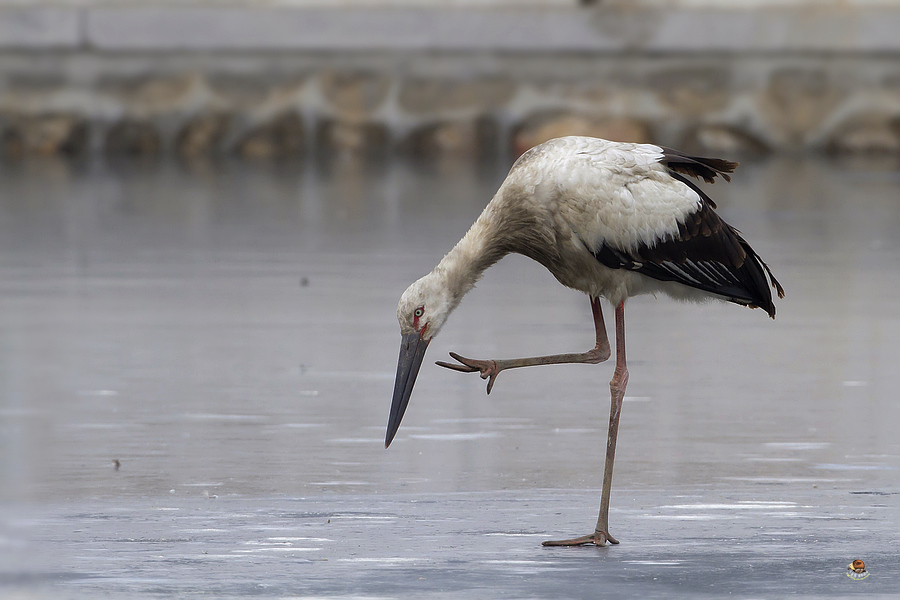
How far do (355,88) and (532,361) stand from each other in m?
18.2

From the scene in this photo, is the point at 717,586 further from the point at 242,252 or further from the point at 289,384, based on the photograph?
the point at 242,252

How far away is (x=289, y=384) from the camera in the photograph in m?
8.35

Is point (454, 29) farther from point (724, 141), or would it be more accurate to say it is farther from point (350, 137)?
point (724, 141)

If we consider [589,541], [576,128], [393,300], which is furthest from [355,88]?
[589,541]

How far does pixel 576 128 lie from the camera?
23562mm

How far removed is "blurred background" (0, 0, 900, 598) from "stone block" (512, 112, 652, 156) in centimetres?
5

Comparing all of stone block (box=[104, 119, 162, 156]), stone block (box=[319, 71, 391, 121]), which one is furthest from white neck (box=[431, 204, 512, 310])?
stone block (box=[104, 119, 162, 156])

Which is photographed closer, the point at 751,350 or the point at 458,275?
the point at 458,275

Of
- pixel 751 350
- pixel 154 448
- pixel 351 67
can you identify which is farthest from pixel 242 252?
pixel 351 67

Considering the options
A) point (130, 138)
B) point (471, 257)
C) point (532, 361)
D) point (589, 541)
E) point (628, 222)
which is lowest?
point (589, 541)

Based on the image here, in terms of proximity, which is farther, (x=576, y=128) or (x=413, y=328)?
(x=576, y=128)

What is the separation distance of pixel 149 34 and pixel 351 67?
2629 mm

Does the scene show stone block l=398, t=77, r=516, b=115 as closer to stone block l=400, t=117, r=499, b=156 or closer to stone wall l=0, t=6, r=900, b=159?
stone wall l=0, t=6, r=900, b=159

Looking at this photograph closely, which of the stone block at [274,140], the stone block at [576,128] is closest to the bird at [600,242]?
the stone block at [576,128]
